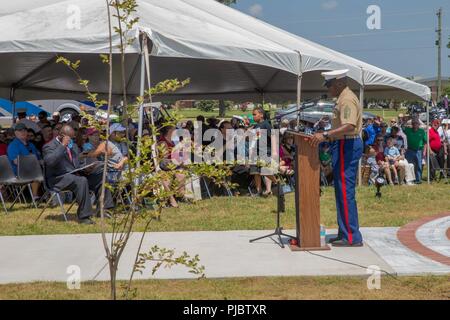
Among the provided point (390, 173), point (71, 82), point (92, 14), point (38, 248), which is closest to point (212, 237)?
point (38, 248)

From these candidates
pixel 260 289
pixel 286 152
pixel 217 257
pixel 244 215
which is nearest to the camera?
pixel 260 289

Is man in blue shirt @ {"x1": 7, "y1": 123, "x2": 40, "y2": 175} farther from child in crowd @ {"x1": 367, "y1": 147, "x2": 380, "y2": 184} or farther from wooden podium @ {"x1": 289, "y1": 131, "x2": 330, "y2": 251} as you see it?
child in crowd @ {"x1": 367, "y1": 147, "x2": 380, "y2": 184}

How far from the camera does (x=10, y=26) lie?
11.6 metres

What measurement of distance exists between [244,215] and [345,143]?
3.32m

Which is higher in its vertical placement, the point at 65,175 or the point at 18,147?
the point at 18,147

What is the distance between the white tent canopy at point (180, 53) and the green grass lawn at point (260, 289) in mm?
4872

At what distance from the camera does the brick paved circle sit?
23.5 feet

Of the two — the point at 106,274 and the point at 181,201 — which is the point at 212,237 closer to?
the point at 106,274

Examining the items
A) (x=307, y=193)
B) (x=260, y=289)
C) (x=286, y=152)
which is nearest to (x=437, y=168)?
(x=286, y=152)

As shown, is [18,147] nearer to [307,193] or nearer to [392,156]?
[307,193]

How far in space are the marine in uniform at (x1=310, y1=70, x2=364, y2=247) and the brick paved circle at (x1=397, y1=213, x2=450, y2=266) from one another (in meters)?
0.77

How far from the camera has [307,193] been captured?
741cm

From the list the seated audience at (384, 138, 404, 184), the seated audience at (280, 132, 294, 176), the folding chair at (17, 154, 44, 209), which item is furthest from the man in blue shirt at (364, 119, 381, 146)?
the folding chair at (17, 154, 44, 209)

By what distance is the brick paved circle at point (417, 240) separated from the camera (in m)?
7.16
